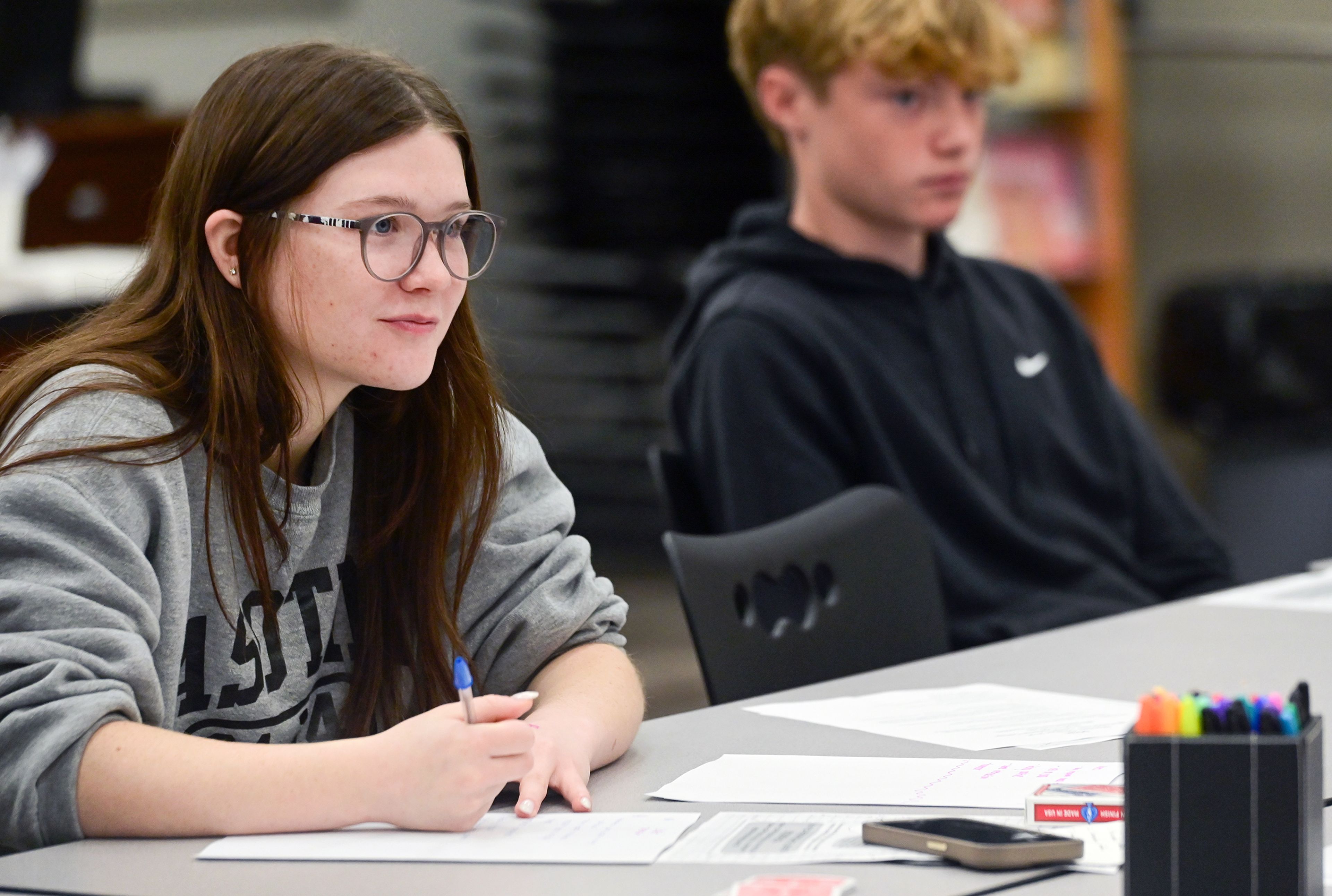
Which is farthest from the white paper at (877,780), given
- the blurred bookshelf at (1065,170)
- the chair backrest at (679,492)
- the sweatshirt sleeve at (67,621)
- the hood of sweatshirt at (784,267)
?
the blurred bookshelf at (1065,170)

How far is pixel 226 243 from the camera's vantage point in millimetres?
→ 1240

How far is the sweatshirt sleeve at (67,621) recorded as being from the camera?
0.99 m

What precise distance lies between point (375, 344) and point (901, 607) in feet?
2.44

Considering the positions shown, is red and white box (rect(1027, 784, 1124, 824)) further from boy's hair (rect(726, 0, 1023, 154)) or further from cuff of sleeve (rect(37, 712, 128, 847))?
boy's hair (rect(726, 0, 1023, 154))

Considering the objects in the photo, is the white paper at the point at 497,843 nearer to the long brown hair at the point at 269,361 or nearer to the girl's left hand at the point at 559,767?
the girl's left hand at the point at 559,767

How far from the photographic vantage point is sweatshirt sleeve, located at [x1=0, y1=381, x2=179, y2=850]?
99 cm

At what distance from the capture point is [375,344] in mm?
1234

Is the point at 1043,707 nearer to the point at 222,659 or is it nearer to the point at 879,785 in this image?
the point at 879,785

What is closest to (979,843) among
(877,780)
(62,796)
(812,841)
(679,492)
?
(812,841)

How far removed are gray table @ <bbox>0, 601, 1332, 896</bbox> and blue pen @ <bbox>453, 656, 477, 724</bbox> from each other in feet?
0.33

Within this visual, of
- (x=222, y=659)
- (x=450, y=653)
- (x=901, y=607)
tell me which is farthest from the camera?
(x=901, y=607)

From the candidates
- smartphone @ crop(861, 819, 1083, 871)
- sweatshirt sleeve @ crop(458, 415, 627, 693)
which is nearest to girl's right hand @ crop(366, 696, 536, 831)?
smartphone @ crop(861, 819, 1083, 871)

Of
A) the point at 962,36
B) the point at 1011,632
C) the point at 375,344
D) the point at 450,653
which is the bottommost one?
the point at 1011,632

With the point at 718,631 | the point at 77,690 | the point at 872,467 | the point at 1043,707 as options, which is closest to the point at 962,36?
the point at 872,467
